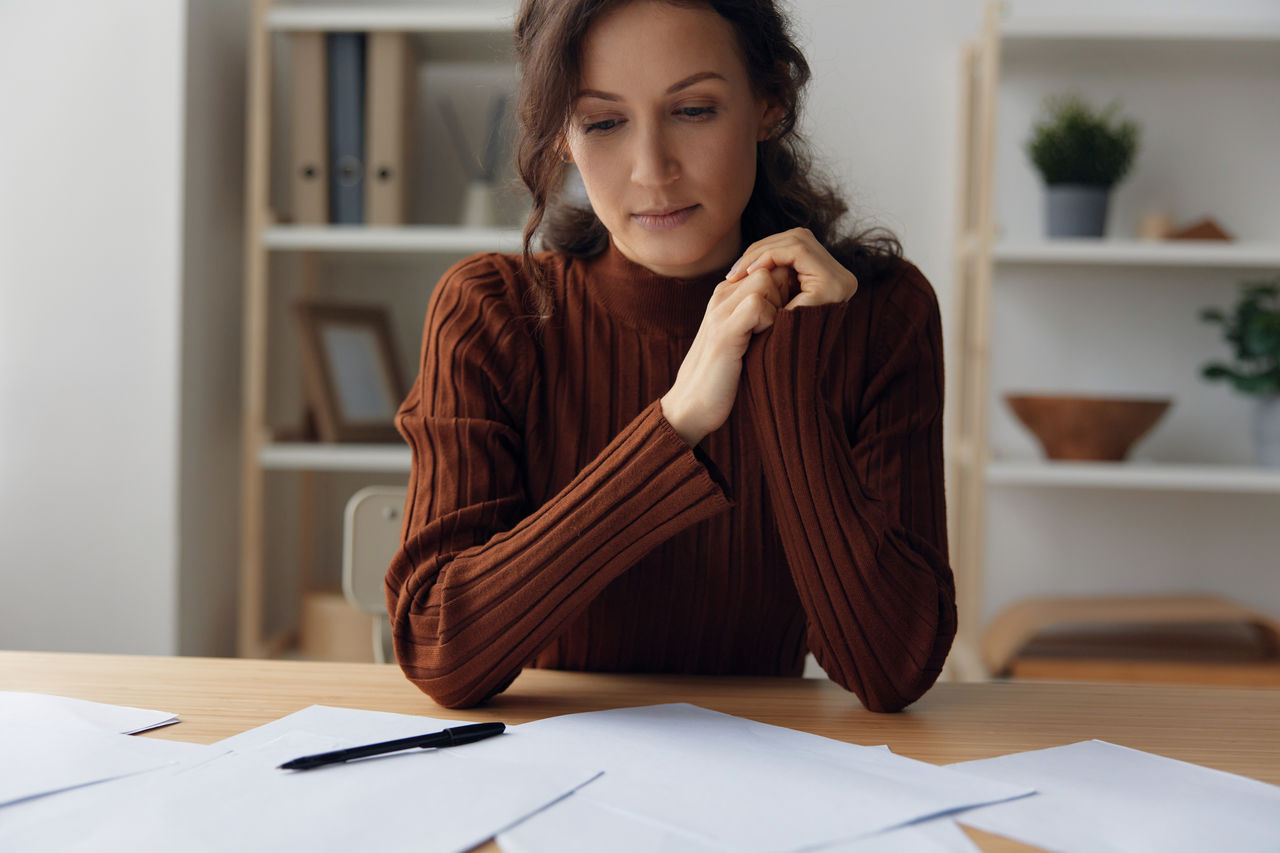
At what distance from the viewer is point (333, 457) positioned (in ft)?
6.29

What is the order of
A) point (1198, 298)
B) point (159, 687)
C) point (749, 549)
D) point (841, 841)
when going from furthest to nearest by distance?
point (1198, 298) → point (749, 549) → point (159, 687) → point (841, 841)

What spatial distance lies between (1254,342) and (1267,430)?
171mm

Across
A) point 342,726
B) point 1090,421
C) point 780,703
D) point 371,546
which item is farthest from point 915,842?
point 1090,421

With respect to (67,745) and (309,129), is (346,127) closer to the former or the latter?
(309,129)

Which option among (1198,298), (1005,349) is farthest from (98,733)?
(1198,298)

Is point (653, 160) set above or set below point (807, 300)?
above

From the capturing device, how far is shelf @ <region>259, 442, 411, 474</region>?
191 cm

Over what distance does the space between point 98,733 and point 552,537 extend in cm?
33

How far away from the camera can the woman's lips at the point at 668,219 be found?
91 cm

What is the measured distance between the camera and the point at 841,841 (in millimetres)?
510

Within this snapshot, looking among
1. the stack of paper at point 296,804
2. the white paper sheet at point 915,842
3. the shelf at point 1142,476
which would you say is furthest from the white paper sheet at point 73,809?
the shelf at point 1142,476

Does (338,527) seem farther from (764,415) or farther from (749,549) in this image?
(764,415)

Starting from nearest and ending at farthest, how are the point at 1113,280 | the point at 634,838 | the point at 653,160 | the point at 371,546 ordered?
the point at 634,838, the point at 653,160, the point at 371,546, the point at 1113,280

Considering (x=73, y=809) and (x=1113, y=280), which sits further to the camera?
(x=1113, y=280)
